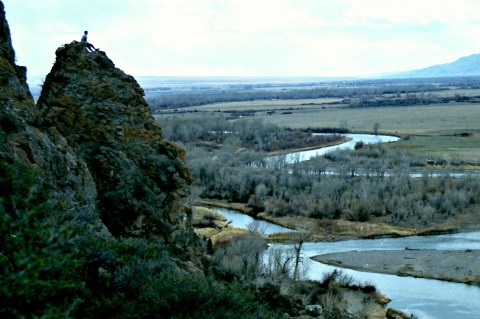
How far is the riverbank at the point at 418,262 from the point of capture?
27281 millimetres

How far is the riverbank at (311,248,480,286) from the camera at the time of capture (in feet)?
Answer: 89.5

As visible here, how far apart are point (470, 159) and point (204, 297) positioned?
53738mm

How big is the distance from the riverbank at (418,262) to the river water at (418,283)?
0.55m

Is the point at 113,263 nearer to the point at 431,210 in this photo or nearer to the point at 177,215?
the point at 177,215

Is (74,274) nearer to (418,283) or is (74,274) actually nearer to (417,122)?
(418,283)

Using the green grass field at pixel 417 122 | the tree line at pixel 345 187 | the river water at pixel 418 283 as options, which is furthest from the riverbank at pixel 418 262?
the green grass field at pixel 417 122

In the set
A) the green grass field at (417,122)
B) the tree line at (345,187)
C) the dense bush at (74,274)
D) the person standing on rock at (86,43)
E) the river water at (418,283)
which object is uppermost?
the person standing on rock at (86,43)

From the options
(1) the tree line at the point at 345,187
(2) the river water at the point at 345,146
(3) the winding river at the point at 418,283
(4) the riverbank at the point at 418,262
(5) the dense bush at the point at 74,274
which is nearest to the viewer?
(5) the dense bush at the point at 74,274

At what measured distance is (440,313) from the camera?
22.0 metres

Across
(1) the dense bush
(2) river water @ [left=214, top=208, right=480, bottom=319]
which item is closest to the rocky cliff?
(1) the dense bush

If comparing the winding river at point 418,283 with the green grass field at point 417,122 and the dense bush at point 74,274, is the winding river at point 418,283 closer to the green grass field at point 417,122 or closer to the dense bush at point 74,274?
the dense bush at point 74,274

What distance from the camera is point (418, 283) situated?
86.9 ft

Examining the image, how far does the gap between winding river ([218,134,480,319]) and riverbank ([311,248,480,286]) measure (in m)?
0.56

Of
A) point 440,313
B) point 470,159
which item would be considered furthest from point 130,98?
point 470,159
